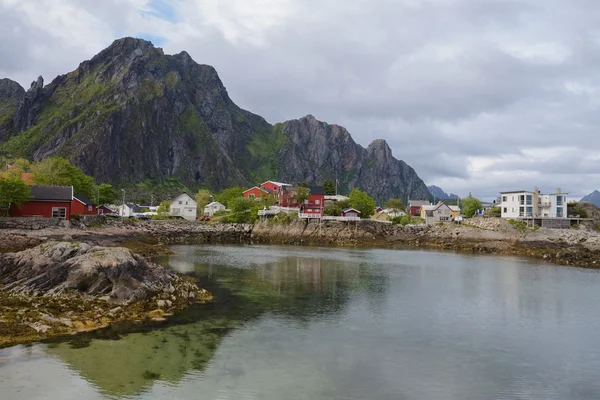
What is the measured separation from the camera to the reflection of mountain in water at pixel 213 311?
17.0 metres

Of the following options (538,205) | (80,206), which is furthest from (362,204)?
(80,206)

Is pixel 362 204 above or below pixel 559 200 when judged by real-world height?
below

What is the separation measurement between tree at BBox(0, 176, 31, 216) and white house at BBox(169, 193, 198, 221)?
2293 inches

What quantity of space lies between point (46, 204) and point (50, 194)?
5.04 ft

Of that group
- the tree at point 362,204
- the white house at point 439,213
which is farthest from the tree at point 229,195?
the white house at point 439,213

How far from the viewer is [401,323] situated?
26.2 meters

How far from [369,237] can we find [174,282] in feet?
206

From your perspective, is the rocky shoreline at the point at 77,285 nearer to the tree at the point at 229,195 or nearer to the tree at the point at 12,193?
the tree at the point at 12,193

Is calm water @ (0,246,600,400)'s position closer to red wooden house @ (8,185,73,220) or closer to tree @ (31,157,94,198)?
red wooden house @ (8,185,73,220)

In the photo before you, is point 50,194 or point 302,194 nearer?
point 50,194

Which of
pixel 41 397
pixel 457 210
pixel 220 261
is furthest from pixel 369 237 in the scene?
pixel 41 397

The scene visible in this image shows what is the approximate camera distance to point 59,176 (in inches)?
3250

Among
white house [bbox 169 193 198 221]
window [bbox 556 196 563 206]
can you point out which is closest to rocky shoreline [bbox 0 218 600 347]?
window [bbox 556 196 563 206]

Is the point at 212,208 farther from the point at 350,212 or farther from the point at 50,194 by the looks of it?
the point at 50,194
